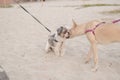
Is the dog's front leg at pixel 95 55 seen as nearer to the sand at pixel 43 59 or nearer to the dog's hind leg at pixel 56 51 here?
the sand at pixel 43 59

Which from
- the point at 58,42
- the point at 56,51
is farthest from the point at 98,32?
the point at 56,51

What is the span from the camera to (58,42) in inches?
300

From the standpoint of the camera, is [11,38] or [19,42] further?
[11,38]

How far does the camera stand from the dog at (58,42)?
7405 mm

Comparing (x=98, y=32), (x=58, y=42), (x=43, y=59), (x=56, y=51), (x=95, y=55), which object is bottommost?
(x=43, y=59)

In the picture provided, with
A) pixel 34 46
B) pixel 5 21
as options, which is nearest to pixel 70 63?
pixel 34 46

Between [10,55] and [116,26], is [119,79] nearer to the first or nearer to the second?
[116,26]

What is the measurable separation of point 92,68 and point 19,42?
3099mm

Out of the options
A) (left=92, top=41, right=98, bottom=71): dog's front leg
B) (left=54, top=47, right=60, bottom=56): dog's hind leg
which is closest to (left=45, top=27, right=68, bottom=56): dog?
(left=54, top=47, right=60, bottom=56): dog's hind leg

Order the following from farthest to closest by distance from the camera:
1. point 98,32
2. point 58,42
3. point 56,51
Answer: point 56,51 < point 58,42 < point 98,32

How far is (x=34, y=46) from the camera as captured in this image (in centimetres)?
884

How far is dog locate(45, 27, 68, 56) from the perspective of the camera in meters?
7.40

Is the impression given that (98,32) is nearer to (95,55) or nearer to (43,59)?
(95,55)

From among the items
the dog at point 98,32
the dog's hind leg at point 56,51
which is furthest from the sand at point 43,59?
the dog at point 98,32
